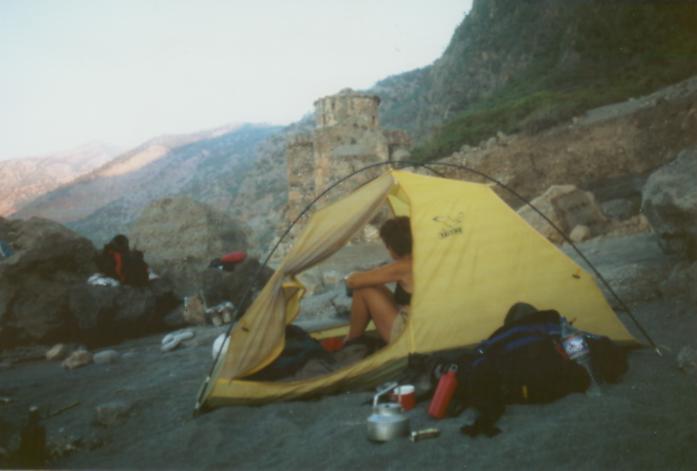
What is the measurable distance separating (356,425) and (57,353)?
637 centimetres

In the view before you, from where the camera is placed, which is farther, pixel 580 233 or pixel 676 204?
pixel 580 233

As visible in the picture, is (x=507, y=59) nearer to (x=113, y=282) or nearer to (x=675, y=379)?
(x=113, y=282)

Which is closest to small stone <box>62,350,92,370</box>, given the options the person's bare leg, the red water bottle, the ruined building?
the person's bare leg

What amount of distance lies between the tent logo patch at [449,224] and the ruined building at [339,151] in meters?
25.2

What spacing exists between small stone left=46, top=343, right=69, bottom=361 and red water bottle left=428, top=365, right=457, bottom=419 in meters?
6.68

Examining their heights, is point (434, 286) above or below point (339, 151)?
below

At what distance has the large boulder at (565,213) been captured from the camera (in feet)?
36.7

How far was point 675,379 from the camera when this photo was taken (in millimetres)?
3650

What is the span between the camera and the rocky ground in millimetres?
2779

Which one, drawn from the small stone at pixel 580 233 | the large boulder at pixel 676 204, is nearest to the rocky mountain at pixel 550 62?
the small stone at pixel 580 233

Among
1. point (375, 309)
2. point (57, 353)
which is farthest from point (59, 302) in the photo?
point (375, 309)

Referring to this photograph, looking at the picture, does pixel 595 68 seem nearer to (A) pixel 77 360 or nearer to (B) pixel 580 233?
(B) pixel 580 233

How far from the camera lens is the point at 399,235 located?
4.84 m

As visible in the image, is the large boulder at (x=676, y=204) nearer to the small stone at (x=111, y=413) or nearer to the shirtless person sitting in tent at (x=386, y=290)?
the shirtless person sitting in tent at (x=386, y=290)
